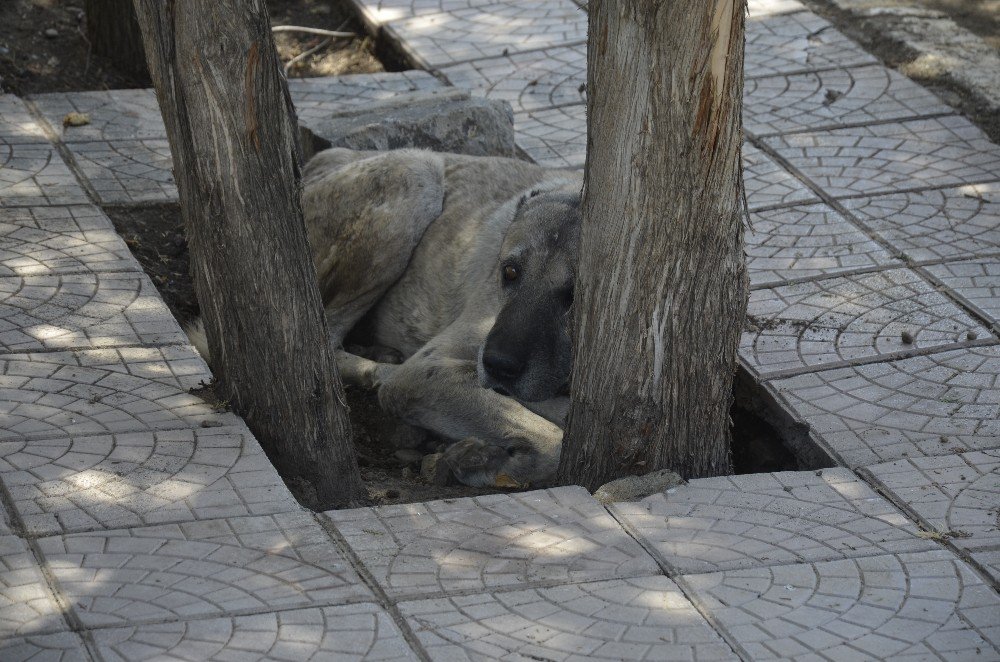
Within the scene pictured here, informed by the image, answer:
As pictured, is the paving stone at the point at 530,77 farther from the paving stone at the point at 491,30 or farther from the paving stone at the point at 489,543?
the paving stone at the point at 489,543

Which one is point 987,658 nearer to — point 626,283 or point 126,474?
point 626,283

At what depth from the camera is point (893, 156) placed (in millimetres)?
7613

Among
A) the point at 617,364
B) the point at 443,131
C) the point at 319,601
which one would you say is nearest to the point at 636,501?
the point at 617,364

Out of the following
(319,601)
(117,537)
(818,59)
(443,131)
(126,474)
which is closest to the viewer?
(319,601)

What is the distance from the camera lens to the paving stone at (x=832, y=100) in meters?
8.09

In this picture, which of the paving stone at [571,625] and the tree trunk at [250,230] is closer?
the paving stone at [571,625]

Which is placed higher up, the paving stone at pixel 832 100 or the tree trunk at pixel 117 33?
the tree trunk at pixel 117 33

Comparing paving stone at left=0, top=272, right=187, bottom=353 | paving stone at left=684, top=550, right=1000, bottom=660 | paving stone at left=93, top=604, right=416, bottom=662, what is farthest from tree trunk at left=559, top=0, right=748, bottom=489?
paving stone at left=0, top=272, right=187, bottom=353

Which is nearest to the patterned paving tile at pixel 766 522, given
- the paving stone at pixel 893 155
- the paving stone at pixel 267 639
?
the paving stone at pixel 267 639

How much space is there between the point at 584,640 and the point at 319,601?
0.74m

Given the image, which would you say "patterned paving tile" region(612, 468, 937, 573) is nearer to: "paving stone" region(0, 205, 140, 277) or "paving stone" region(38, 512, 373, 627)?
"paving stone" region(38, 512, 373, 627)

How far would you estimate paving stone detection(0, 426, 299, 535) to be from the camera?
407cm

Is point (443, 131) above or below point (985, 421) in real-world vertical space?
above

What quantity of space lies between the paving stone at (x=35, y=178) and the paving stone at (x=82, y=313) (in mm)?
945
